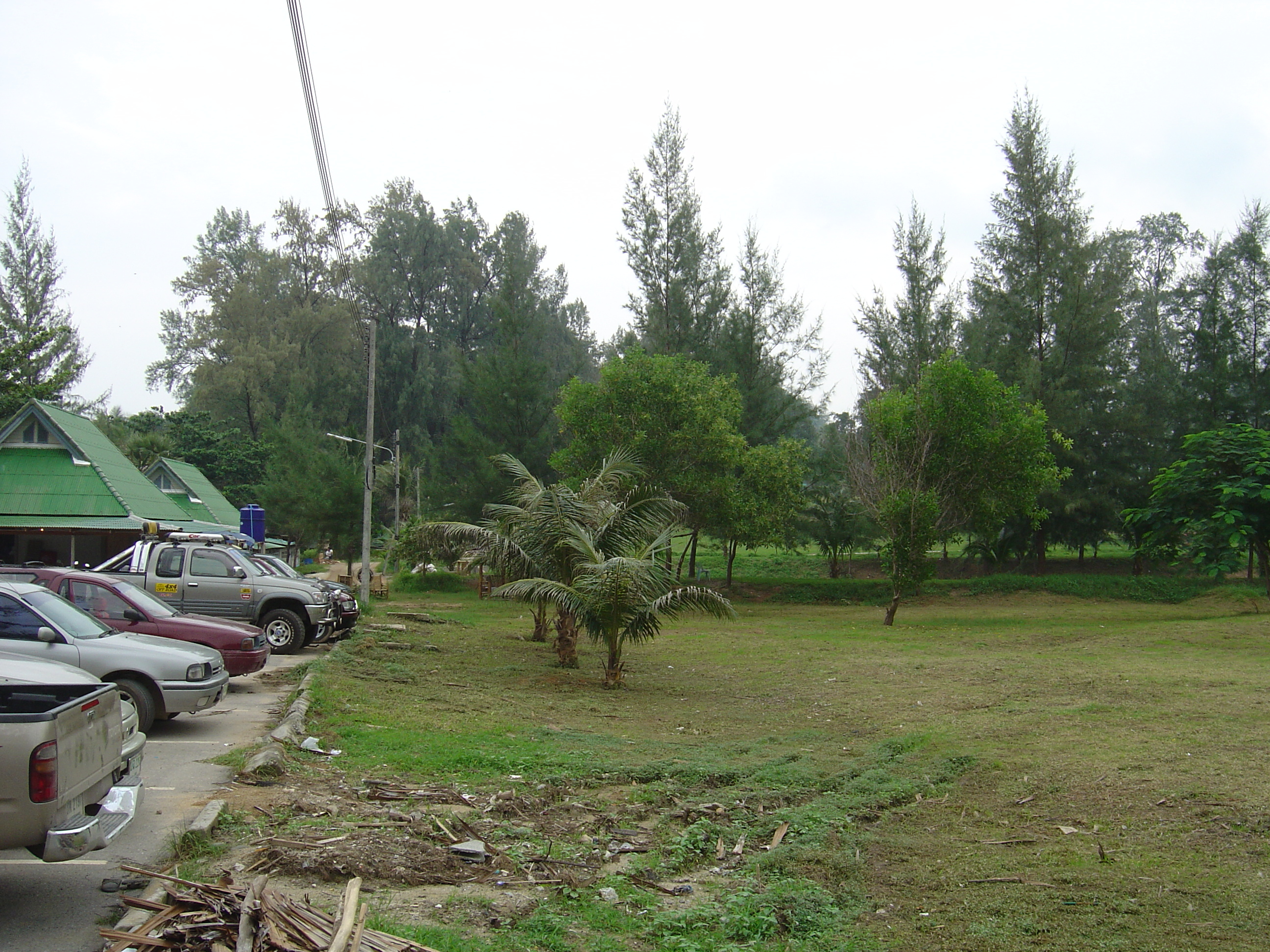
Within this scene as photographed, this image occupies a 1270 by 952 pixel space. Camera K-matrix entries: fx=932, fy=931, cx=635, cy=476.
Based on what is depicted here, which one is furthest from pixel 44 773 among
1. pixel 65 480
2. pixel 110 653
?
pixel 65 480

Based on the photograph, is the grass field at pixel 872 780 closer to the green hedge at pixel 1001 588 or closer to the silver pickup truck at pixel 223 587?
the silver pickup truck at pixel 223 587

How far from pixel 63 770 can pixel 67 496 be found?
24182 mm

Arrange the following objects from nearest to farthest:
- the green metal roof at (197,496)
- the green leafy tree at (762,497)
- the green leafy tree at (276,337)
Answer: the green leafy tree at (762,497), the green metal roof at (197,496), the green leafy tree at (276,337)

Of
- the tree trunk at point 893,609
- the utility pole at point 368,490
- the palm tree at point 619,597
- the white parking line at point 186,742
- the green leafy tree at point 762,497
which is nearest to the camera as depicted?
the white parking line at point 186,742

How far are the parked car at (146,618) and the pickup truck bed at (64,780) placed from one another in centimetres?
614

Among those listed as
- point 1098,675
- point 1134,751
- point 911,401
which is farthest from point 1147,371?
point 1134,751

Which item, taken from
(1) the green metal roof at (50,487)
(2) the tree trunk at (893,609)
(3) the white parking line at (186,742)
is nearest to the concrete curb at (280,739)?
(3) the white parking line at (186,742)

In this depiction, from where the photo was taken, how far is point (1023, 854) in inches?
261

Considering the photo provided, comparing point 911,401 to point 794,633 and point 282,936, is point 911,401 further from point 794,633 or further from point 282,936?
point 282,936

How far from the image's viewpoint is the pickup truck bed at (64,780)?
15.5 feet

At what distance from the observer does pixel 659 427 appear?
3291 centimetres

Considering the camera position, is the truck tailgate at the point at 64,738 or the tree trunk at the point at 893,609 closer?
the truck tailgate at the point at 64,738

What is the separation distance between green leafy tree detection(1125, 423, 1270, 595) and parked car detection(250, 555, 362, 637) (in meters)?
24.0

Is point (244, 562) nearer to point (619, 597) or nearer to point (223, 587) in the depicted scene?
point (223, 587)
